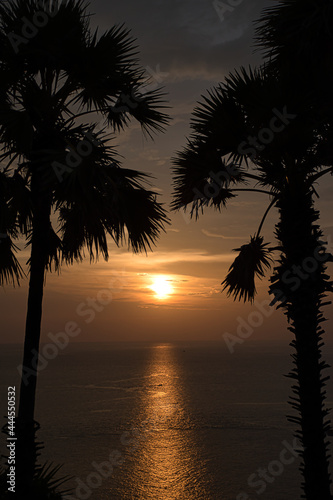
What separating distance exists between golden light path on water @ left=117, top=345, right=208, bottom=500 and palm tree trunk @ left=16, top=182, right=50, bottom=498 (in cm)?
3846

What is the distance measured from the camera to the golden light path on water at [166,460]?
45.4 meters

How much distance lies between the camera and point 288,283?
26.8 feet

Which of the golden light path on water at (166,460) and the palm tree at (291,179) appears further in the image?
the golden light path on water at (166,460)

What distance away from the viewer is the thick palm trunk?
308 inches

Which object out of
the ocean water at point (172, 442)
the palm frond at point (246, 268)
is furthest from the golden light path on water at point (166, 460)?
the palm frond at point (246, 268)

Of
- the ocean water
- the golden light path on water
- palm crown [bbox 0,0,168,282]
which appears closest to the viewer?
palm crown [bbox 0,0,168,282]

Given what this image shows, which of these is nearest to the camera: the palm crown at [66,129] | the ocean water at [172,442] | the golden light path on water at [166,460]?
the palm crown at [66,129]

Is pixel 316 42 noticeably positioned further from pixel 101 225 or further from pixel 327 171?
pixel 101 225

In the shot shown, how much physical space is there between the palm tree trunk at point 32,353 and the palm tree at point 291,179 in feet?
11.0

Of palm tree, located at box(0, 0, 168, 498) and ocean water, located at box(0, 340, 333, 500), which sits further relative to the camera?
ocean water, located at box(0, 340, 333, 500)

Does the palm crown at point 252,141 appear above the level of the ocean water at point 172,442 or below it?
above

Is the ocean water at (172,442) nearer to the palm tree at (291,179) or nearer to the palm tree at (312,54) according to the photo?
the palm tree at (291,179)

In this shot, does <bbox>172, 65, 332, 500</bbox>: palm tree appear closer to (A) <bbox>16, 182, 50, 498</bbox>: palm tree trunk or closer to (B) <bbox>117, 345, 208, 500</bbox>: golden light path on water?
(A) <bbox>16, 182, 50, 498</bbox>: palm tree trunk

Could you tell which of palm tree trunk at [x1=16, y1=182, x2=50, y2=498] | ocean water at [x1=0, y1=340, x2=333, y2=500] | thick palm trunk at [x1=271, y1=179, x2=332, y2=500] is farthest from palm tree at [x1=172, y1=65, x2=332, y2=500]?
ocean water at [x1=0, y1=340, x2=333, y2=500]
